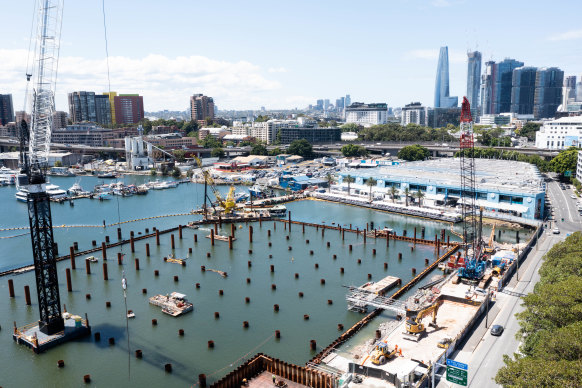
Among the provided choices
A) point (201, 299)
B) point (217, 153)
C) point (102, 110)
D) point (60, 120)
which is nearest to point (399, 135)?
point (217, 153)

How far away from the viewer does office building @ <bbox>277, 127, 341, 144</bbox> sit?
138 m

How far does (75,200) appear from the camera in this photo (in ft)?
231

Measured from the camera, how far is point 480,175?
6075 cm

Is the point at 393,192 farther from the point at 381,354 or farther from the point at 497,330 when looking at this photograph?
the point at 381,354

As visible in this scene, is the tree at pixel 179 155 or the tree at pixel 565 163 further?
the tree at pixel 179 155

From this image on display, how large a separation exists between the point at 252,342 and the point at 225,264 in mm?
14212

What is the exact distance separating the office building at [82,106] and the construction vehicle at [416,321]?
7405 inches

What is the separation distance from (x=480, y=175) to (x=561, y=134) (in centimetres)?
6158

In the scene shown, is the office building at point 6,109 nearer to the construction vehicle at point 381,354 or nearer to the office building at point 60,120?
the office building at point 60,120

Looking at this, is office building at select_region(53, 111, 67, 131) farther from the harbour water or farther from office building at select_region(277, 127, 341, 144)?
the harbour water

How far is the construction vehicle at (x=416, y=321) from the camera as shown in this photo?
22.8m

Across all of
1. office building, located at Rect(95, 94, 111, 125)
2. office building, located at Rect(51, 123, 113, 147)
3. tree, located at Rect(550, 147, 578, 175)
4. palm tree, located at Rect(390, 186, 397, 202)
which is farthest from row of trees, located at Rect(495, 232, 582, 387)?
office building, located at Rect(95, 94, 111, 125)

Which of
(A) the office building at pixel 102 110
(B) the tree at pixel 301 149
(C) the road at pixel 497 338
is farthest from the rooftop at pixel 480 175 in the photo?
(A) the office building at pixel 102 110

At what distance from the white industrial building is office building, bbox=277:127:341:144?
5776 centimetres
